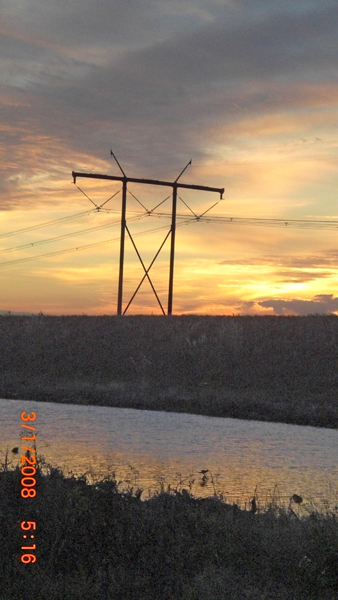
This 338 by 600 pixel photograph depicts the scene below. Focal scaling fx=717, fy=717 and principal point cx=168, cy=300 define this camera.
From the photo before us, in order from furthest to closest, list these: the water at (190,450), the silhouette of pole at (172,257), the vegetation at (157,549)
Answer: the silhouette of pole at (172,257) < the water at (190,450) < the vegetation at (157,549)

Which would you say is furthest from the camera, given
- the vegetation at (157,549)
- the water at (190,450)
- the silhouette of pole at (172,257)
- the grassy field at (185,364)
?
the silhouette of pole at (172,257)

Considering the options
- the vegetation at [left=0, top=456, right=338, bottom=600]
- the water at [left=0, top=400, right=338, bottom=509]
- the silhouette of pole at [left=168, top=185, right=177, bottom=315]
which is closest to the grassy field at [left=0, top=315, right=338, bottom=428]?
the water at [left=0, top=400, right=338, bottom=509]

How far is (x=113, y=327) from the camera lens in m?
43.9

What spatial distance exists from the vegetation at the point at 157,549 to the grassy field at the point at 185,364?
14887 millimetres

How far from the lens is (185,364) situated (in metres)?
34.6

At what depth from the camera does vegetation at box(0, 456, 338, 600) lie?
25.4 ft

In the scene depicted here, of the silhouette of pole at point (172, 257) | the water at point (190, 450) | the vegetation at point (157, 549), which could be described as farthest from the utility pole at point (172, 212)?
the vegetation at point (157, 549)

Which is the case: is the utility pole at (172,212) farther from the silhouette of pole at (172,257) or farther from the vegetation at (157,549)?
the vegetation at (157,549)

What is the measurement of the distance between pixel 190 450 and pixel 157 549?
8.51m

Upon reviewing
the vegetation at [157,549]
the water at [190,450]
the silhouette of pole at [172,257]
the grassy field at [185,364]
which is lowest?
the vegetation at [157,549]

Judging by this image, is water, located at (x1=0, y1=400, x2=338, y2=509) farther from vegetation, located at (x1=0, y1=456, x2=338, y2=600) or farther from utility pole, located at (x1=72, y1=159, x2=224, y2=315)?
utility pole, located at (x1=72, y1=159, x2=224, y2=315)

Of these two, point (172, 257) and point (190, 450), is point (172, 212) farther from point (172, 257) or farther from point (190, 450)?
point (190, 450)

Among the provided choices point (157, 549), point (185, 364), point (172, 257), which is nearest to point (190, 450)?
point (157, 549)

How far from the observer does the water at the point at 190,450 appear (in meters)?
13.2
